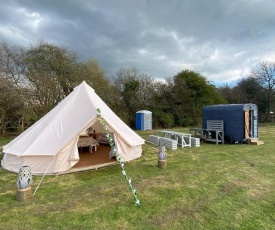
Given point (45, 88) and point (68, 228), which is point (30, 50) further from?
point (68, 228)

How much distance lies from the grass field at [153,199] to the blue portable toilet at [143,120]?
8.89m

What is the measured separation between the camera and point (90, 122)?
514 cm

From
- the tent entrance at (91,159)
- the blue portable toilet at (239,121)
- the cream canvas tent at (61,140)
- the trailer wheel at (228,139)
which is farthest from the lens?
the trailer wheel at (228,139)

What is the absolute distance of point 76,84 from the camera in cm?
1367

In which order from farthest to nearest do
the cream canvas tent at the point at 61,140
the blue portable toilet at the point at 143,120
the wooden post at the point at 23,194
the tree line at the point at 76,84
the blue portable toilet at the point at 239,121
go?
the blue portable toilet at the point at 143,120, the tree line at the point at 76,84, the blue portable toilet at the point at 239,121, the cream canvas tent at the point at 61,140, the wooden post at the point at 23,194

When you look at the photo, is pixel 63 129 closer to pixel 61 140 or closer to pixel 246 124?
pixel 61 140

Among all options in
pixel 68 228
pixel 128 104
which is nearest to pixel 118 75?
pixel 128 104

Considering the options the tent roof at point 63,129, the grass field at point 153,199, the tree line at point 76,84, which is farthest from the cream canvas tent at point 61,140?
the tree line at point 76,84

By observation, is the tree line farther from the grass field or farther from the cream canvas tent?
the grass field

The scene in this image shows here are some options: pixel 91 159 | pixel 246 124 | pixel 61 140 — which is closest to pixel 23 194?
pixel 61 140

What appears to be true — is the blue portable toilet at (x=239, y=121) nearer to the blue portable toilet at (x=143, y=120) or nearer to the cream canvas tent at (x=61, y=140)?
the cream canvas tent at (x=61, y=140)

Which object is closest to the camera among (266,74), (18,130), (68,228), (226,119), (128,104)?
(68,228)

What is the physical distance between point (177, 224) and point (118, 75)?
595 inches

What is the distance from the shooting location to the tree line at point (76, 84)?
1139 cm
